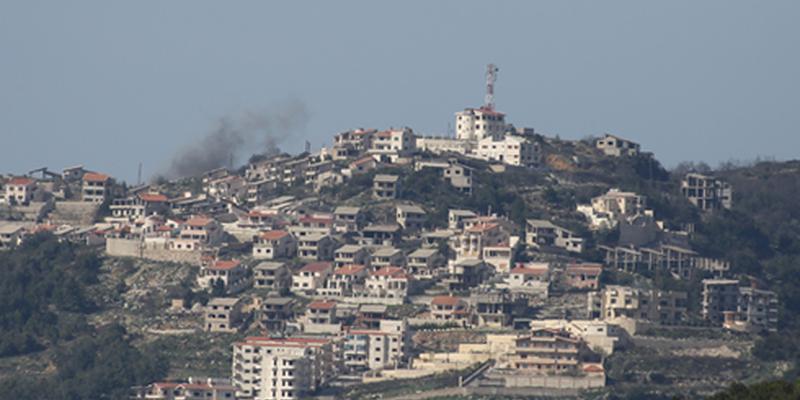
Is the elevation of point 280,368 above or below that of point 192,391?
above

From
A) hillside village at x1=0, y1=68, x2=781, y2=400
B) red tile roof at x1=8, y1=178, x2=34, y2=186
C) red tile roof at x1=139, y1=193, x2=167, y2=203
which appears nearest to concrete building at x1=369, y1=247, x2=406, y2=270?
hillside village at x1=0, y1=68, x2=781, y2=400

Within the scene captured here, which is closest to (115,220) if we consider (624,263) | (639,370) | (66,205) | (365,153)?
(66,205)

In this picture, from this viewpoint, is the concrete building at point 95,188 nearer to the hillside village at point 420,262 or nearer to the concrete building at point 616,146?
the hillside village at point 420,262

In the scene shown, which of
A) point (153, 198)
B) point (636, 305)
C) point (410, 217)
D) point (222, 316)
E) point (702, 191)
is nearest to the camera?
point (636, 305)

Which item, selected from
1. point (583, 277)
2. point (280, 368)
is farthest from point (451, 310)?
point (280, 368)

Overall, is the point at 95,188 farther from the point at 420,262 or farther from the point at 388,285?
the point at 388,285

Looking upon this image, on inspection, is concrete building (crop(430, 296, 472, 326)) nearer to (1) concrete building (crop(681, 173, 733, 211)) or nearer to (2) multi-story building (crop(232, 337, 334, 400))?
(2) multi-story building (crop(232, 337, 334, 400))

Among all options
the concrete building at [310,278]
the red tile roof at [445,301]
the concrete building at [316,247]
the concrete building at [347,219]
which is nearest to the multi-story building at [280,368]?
the red tile roof at [445,301]
